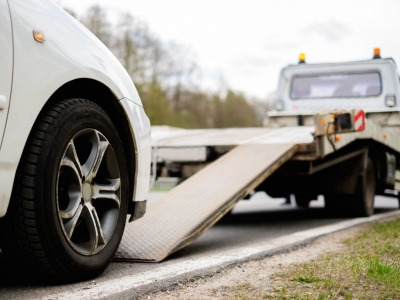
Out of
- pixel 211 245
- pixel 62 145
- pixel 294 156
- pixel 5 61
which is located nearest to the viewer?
pixel 5 61

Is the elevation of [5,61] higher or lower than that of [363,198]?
higher

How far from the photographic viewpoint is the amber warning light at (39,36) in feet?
8.69

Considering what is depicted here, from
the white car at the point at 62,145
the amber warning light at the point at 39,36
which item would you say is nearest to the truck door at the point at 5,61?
the white car at the point at 62,145

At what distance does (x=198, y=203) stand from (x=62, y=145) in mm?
1995

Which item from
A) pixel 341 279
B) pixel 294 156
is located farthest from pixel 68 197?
pixel 294 156

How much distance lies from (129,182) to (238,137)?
140 inches

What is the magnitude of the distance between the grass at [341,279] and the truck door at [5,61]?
1.33 meters

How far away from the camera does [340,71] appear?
31.3ft

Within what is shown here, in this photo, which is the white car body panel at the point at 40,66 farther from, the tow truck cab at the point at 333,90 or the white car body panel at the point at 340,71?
the white car body panel at the point at 340,71

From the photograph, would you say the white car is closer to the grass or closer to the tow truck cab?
the grass

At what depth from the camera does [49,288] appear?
9.25 feet

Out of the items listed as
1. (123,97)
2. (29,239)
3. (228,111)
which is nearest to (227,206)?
(123,97)

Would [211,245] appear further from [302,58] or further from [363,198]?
[302,58]

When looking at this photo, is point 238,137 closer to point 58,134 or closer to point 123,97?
point 123,97
